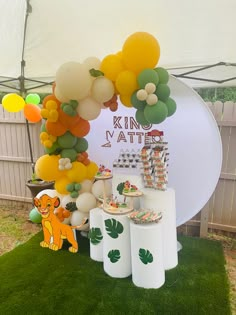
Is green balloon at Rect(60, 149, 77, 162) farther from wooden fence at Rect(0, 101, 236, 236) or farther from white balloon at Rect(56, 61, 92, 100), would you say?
wooden fence at Rect(0, 101, 236, 236)

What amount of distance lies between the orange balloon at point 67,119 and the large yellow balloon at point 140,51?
0.67 meters

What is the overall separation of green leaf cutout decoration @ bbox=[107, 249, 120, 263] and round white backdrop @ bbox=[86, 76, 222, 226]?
2.41ft

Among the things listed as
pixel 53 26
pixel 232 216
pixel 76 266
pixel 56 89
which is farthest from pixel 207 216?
pixel 53 26

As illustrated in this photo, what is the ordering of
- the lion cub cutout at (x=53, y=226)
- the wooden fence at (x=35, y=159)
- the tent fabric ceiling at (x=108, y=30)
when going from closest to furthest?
the tent fabric ceiling at (x=108, y=30), the lion cub cutout at (x=53, y=226), the wooden fence at (x=35, y=159)

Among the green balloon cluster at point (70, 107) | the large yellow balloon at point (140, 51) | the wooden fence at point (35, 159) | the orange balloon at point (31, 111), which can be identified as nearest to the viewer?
the large yellow balloon at point (140, 51)

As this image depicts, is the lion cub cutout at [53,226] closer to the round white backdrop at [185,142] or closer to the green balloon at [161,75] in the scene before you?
the round white backdrop at [185,142]

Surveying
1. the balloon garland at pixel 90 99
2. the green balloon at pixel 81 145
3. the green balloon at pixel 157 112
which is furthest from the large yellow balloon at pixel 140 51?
the green balloon at pixel 81 145

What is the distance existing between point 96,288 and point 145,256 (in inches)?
17.8

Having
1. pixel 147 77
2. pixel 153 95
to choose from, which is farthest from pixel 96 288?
pixel 147 77

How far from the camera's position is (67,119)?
2.34 meters

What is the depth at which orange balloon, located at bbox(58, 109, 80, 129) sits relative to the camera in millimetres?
2311

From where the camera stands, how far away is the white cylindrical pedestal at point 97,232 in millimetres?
2350

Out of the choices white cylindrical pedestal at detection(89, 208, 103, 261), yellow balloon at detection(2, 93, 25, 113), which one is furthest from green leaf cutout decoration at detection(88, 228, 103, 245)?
yellow balloon at detection(2, 93, 25, 113)

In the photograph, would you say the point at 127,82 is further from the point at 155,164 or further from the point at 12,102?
the point at 12,102
